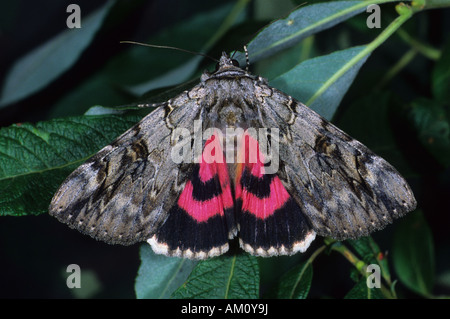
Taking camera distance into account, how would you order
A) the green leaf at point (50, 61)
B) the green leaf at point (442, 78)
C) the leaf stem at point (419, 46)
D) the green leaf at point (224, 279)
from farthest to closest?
the leaf stem at point (419, 46) < the green leaf at point (50, 61) < the green leaf at point (442, 78) < the green leaf at point (224, 279)

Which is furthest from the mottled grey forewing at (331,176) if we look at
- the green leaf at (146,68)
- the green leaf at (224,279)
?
the green leaf at (146,68)

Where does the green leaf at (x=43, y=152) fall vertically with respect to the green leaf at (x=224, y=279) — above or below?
above

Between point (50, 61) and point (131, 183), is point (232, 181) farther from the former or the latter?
point (50, 61)

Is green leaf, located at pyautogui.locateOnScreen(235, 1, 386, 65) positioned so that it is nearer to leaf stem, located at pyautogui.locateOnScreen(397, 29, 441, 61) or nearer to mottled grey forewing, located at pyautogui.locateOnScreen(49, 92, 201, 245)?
mottled grey forewing, located at pyautogui.locateOnScreen(49, 92, 201, 245)

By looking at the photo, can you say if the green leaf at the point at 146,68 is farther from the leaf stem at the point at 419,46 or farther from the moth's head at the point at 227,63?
the leaf stem at the point at 419,46

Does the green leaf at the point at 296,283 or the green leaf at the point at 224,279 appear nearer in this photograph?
the green leaf at the point at 224,279
